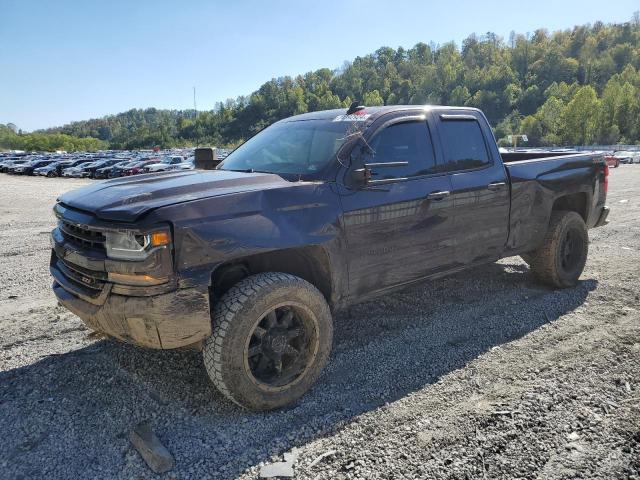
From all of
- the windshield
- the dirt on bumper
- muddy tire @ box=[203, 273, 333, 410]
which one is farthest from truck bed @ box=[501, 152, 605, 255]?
the dirt on bumper

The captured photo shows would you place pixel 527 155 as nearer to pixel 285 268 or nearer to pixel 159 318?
pixel 285 268

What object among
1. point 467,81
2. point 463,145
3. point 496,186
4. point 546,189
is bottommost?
point 546,189

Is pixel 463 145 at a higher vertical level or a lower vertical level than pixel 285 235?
higher

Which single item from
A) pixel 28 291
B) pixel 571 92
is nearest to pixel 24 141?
pixel 571 92

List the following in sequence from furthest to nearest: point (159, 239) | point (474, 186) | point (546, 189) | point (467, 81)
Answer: point (467, 81) → point (546, 189) → point (474, 186) → point (159, 239)

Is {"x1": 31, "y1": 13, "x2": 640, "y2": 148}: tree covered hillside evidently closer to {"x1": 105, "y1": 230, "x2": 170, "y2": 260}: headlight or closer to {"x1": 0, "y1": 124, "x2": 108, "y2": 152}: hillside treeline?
{"x1": 0, "y1": 124, "x2": 108, "y2": 152}: hillside treeline

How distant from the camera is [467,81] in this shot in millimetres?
148375

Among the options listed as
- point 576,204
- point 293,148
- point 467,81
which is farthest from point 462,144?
point 467,81

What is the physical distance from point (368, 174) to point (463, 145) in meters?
1.43

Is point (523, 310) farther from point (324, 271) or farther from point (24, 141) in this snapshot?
point (24, 141)

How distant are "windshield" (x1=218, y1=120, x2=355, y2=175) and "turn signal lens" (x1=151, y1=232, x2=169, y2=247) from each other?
1.25 metres

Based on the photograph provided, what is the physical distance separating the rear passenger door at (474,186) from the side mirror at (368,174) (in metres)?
0.75

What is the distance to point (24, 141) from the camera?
166m

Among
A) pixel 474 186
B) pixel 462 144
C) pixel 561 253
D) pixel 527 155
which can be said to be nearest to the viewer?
pixel 474 186
